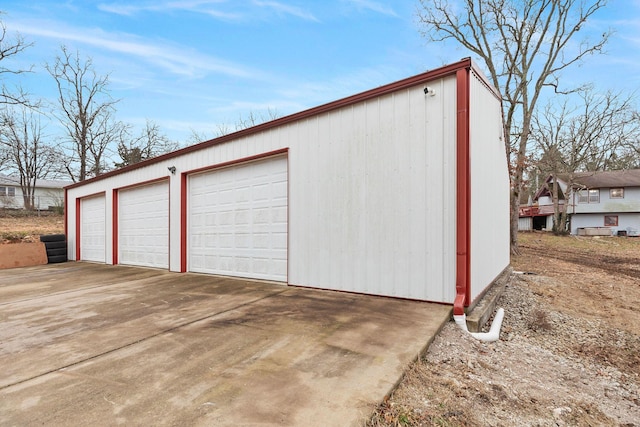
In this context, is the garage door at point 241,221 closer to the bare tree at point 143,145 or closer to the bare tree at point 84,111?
the bare tree at point 143,145

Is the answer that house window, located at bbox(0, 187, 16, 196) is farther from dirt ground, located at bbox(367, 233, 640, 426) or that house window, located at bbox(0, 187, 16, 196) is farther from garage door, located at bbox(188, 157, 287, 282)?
dirt ground, located at bbox(367, 233, 640, 426)

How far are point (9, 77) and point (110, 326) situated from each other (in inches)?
586

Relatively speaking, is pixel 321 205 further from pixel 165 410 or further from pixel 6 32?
pixel 6 32

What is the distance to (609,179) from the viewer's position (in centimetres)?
2586

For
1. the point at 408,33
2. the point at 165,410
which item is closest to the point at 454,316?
the point at 165,410

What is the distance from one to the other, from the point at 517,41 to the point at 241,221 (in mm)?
14674

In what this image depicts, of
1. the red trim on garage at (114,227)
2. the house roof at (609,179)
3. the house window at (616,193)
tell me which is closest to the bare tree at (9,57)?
the red trim on garage at (114,227)

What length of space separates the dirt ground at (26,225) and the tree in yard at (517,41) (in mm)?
18694

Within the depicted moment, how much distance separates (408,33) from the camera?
14.5 metres

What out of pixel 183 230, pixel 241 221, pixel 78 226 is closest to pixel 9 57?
pixel 78 226

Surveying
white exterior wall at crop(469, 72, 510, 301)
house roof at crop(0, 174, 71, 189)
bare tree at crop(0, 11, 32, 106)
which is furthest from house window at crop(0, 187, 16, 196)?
white exterior wall at crop(469, 72, 510, 301)

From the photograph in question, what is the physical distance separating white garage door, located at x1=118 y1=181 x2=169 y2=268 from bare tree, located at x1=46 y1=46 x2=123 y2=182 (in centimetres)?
1516

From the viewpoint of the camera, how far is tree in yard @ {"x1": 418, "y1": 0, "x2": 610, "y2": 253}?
13.6 m

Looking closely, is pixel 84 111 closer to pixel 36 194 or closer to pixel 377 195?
pixel 36 194
